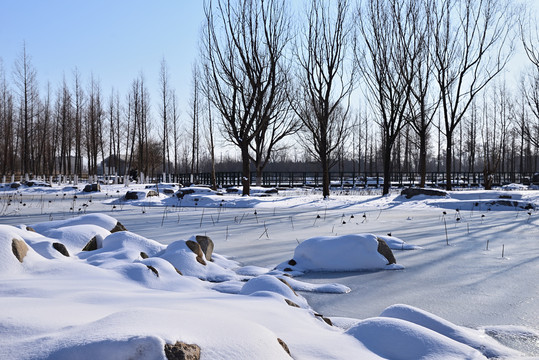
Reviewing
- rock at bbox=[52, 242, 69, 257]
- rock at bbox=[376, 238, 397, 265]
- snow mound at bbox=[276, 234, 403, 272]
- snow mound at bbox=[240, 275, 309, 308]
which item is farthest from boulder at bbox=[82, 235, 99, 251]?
rock at bbox=[376, 238, 397, 265]

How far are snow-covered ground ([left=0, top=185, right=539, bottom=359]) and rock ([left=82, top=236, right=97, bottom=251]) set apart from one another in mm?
70

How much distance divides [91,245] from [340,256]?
9.08ft

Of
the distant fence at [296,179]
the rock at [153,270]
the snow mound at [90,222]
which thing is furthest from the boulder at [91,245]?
the distant fence at [296,179]

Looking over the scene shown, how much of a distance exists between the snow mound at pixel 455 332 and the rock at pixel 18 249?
2600mm

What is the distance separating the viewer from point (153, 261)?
3.45m

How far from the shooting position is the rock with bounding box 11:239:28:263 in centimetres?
289

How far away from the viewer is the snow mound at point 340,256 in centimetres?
442

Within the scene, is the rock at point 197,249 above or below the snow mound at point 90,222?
below

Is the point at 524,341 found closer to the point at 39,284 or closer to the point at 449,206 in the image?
the point at 39,284

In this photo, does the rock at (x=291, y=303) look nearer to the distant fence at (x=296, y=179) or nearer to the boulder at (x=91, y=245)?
the boulder at (x=91, y=245)

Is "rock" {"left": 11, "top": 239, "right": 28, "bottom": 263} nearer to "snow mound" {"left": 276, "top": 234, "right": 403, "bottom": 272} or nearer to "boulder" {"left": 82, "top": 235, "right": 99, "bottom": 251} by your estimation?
"boulder" {"left": 82, "top": 235, "right": 99, "bottom": 251}

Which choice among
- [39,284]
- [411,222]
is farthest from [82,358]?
Result: [411,222]

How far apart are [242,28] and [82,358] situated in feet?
50.0

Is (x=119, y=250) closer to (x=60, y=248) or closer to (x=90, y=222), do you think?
(x=60, y=248)
